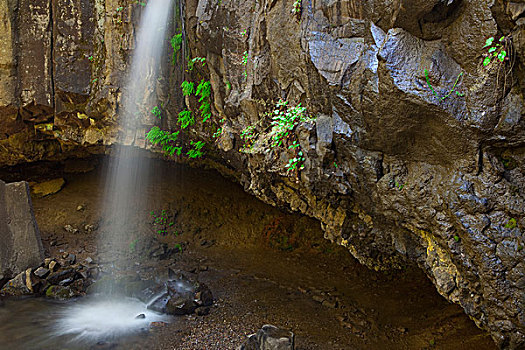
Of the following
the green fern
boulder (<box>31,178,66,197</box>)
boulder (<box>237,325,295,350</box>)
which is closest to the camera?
boulder (<box>237,325,295,350</box>)

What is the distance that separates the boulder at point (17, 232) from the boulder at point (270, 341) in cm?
515

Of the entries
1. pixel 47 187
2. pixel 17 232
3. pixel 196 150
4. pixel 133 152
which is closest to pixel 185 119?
pixel 196 150

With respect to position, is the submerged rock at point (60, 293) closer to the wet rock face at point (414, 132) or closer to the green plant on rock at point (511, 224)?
the wet rock face at point (414, 132)

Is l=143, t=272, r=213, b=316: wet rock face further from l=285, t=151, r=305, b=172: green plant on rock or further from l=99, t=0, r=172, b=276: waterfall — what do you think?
l=285, t=151, r=305, b=172: green plant on rock

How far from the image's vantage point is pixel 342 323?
18.7ft

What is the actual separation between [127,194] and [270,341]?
730 centimetres

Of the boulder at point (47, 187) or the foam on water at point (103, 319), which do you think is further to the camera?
the boulder at point (47, 187)

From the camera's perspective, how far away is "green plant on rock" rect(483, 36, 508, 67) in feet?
9.45

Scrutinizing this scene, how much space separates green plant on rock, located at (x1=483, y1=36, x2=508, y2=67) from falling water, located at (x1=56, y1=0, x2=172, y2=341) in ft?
18.3

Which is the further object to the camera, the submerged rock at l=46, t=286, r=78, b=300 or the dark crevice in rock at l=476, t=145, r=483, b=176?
the submerged rock at l=46, t=286, r=78, b=300

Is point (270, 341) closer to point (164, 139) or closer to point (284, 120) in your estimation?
point (284, 120)

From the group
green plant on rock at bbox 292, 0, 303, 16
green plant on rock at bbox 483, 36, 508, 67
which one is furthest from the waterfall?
green plant on rock at bbox 483, 36, 508, 67

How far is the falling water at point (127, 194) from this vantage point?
5820 mm

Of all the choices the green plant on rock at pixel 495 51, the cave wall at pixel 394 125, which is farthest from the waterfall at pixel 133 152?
the green plant on rock at pixel 495 51
